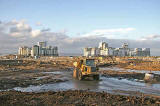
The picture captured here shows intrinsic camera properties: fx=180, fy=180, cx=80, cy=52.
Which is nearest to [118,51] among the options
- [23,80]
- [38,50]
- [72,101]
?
[38,50]

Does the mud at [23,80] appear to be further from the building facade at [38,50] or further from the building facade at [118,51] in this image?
the building facade at [118,51]

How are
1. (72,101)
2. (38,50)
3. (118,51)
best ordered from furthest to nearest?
1. (118,51)
2. (38,50)
3. (72,101)

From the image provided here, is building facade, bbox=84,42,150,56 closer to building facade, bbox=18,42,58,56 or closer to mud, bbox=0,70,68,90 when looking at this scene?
building facade, bbox=18,42,58,56

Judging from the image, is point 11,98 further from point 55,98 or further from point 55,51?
point 55,51

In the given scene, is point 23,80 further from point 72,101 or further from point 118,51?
point 118,51

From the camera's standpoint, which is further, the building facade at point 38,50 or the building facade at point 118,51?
the building facade at point 118,51

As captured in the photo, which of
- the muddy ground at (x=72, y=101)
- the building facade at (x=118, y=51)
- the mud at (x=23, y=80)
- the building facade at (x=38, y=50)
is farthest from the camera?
the building facade at (x=118, y=51)

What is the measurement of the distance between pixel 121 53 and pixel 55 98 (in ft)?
564

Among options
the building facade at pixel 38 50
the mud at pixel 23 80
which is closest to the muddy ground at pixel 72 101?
the mud at pixel 23 80

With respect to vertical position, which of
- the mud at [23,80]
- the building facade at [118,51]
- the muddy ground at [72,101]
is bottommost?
the mud at [23,80]

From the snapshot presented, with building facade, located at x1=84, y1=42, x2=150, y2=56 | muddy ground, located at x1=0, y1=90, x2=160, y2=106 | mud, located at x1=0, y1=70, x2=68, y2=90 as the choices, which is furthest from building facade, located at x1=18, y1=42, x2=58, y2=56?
muddy ground, located at x1=0, y1=90, x2=160, y2=106

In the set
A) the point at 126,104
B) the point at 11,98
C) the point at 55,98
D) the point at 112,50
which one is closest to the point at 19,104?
the point at 11,98

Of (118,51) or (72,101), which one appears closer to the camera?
(72,101)

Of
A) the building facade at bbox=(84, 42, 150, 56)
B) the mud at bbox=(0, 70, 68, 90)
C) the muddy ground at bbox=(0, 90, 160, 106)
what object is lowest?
the mud at bbox=(0, 70, 68, 90)
